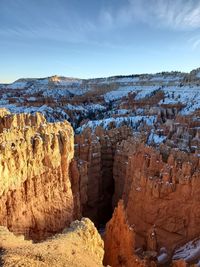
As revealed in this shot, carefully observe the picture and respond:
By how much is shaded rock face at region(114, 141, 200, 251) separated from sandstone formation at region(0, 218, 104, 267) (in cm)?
703

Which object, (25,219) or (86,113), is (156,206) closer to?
(25,219)

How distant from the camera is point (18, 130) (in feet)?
42.5

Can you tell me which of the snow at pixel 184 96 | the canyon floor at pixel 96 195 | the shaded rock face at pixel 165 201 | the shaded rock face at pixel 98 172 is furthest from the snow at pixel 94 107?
the shaded rock face at pixel 165 201

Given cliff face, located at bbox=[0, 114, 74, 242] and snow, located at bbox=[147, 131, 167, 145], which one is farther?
snow, located at bbox=[147, 131, 167, 145]

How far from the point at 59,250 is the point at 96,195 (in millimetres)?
14121

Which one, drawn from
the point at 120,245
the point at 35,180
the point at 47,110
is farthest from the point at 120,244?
the point at 47,110

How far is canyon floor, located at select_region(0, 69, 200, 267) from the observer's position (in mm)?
8289

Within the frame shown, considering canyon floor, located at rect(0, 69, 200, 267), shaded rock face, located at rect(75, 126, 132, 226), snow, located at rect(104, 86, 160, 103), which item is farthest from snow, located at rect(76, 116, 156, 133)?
snow, located at rect(104, 86, 160, 103)

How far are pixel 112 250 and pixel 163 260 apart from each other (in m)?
2.97

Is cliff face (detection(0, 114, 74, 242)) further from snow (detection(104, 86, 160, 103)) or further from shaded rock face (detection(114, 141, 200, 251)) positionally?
snow (detection(104, 86, 160, 103))

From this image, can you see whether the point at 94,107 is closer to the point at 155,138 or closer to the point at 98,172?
the point at 155,138

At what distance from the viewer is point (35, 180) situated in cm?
1210

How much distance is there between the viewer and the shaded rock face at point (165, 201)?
50.6 feet

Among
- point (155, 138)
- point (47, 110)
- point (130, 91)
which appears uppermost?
point (155, 138)
